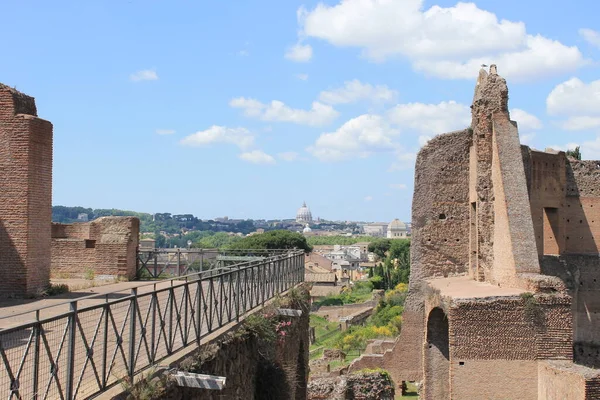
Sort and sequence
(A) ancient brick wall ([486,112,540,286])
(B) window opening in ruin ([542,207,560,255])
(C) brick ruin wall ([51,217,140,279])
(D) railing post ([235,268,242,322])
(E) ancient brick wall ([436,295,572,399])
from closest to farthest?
(D) railing post ([235,268,242,322]), (E) ancient brick wall ([436,295,572,399]), (A) ancient brick wall ([486,112,540,286]), (C) brick ruin wall ([51,217,140,279]), (B) window opening in ruin ([542,207,560,255])

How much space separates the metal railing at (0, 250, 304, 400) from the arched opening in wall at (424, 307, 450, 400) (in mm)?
8070

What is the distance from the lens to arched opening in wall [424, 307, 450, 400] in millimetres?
17781

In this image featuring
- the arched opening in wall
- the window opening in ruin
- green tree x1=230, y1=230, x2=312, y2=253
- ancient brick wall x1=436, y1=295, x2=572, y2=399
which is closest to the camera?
ancient brick wall x1=436, y1=295, x2=572, y2=399

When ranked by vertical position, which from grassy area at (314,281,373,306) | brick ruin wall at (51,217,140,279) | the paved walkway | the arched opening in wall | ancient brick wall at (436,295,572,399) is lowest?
grassy area at (314,281,373,306)

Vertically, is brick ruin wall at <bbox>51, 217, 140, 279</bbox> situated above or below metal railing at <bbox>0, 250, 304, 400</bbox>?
above

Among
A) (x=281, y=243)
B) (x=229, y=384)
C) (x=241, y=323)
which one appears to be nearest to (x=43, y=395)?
(x=229, y=384)

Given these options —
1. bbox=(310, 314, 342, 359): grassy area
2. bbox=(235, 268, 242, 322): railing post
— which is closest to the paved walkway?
bbox=(235, 268, 242, 322): railing post

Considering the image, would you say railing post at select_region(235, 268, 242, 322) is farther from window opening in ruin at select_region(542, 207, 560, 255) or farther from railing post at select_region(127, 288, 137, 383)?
window opening in ruin at select_region(542, 207, 560, 255)

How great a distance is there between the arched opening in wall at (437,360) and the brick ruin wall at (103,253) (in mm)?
7922

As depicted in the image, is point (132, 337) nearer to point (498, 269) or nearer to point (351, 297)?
point (498, 269)

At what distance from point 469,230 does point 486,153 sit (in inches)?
122

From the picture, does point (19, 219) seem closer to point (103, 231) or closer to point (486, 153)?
point (103, 231)

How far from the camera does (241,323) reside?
971 centimetres

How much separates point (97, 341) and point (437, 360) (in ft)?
41.2
